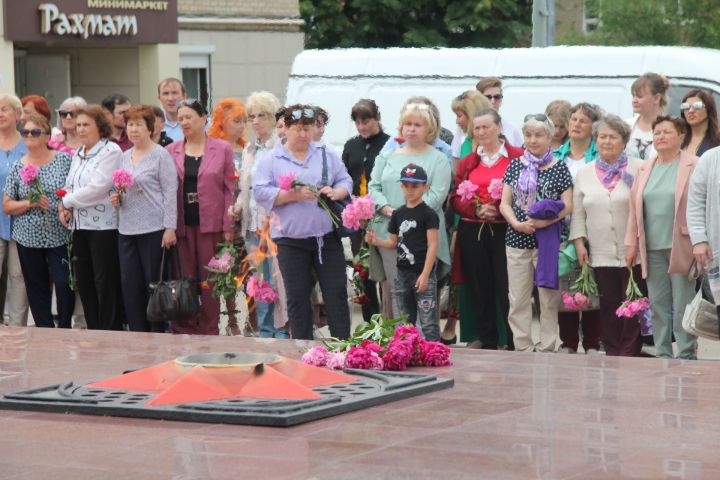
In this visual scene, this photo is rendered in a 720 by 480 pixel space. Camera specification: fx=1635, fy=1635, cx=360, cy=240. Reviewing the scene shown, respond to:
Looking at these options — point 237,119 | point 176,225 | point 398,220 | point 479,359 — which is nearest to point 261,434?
point 479,359

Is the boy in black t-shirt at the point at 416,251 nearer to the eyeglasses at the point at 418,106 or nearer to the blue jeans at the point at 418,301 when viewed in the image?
the blue jeans at the point at 418,301

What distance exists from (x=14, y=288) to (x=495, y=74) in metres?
4.78

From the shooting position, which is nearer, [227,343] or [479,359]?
[479,359]

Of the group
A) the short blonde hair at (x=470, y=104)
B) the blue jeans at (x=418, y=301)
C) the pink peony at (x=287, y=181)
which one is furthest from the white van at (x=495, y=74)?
the pink peony at (x=287, y=181)

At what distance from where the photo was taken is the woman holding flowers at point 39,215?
510 inches

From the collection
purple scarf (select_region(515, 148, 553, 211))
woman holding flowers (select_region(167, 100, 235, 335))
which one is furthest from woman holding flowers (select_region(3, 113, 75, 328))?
purple scarf (select_region(515, 148, 553, 211))

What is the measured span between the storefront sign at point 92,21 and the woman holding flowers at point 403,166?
1397 cm

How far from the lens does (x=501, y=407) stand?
8125mm

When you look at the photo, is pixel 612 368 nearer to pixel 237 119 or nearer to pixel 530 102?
pixel 237 119

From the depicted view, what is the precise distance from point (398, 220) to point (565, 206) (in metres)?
1.17

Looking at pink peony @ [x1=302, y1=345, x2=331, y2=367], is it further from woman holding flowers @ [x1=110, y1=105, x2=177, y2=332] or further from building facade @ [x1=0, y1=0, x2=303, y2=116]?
building facade @ [x1=0, y1=0, x2=303, y2=116]

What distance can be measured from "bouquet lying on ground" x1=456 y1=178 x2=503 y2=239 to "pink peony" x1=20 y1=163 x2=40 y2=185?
3.48m

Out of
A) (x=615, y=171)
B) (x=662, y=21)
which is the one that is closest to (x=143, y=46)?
(x=662, y=21)

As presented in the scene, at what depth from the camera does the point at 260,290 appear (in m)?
12.2
